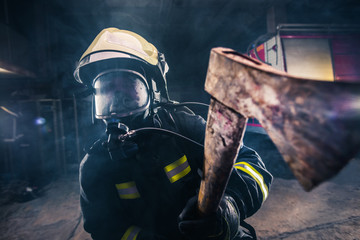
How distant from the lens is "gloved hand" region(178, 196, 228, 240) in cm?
88

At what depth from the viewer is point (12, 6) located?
475 centimetres

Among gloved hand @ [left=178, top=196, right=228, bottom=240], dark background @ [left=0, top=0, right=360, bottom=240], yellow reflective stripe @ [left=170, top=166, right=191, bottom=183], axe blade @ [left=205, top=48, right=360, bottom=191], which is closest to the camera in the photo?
axe blade @ [left=205, top=48, right=360, bottom=191]

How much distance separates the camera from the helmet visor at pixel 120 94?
144 centimetres

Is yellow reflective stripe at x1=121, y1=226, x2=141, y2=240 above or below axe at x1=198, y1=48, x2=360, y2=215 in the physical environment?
below

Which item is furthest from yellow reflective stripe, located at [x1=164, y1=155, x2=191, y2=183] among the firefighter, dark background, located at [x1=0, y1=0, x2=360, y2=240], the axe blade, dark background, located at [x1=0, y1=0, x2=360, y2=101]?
dark background, located at [x1=0, y1=0, x2=360, y2=101]

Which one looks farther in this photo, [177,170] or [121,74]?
[121,74]

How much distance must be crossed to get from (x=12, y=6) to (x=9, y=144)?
4.13 metres

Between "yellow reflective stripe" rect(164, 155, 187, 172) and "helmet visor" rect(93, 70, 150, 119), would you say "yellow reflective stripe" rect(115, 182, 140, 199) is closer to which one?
"yellow reflective stripe" rect(164, 155, 187, 172)

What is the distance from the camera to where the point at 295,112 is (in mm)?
406

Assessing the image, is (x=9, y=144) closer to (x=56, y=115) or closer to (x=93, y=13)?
(x=56, y=115)

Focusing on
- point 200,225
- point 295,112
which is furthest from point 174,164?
point 295,112

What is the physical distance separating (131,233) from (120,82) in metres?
1.35

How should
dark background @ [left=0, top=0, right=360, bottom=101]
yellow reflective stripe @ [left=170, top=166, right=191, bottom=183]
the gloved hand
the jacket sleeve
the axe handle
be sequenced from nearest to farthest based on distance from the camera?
the axe handle → the gloved hand → the jacket sleeve → yellow reflective stripe @ [left=170, top=166, right=191, bottom=183] → dark background @ [left=0, top=0, right=360, bottom=101]

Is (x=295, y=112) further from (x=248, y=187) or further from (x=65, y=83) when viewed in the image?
(x=65, y=83)
